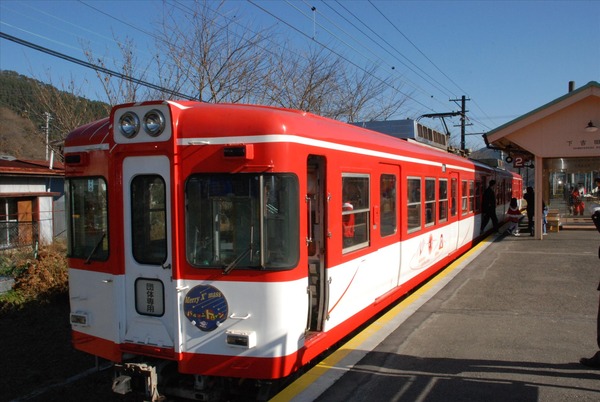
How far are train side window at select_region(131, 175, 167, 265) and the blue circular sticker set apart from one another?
0.43 m

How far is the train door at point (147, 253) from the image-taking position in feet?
13.9

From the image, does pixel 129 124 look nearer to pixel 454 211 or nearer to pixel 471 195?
pixel 454 211

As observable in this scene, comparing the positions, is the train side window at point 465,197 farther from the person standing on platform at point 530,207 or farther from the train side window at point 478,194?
the person standing on platform at point 530,207

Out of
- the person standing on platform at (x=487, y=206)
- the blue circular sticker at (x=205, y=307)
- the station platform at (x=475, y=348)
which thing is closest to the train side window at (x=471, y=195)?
the person standing on platform at (x=487, y=206)

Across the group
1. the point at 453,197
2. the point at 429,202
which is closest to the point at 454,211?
the point at 453,197

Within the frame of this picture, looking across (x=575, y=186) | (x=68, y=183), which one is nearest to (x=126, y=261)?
(x=68, y=183)

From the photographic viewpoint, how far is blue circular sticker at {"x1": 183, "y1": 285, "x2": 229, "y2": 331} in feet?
13.5

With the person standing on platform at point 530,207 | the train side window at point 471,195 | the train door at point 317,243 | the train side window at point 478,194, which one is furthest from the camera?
the person standing on platform at point 530,207

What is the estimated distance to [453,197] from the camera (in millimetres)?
10953

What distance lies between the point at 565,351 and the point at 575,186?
1962cm

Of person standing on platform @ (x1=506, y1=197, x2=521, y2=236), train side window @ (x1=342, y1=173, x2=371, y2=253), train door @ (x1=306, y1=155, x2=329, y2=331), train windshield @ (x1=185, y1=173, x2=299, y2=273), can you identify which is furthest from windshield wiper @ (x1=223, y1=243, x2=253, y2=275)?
person standing on platform @ (x1=506, y1=197, x2=521, y2=236)

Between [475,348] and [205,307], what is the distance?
10.2 ft

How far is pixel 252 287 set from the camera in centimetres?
405

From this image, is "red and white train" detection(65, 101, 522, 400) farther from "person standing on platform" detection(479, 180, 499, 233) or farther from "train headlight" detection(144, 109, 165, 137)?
"person standing on platform" detection(479, 180, 499, 233)
